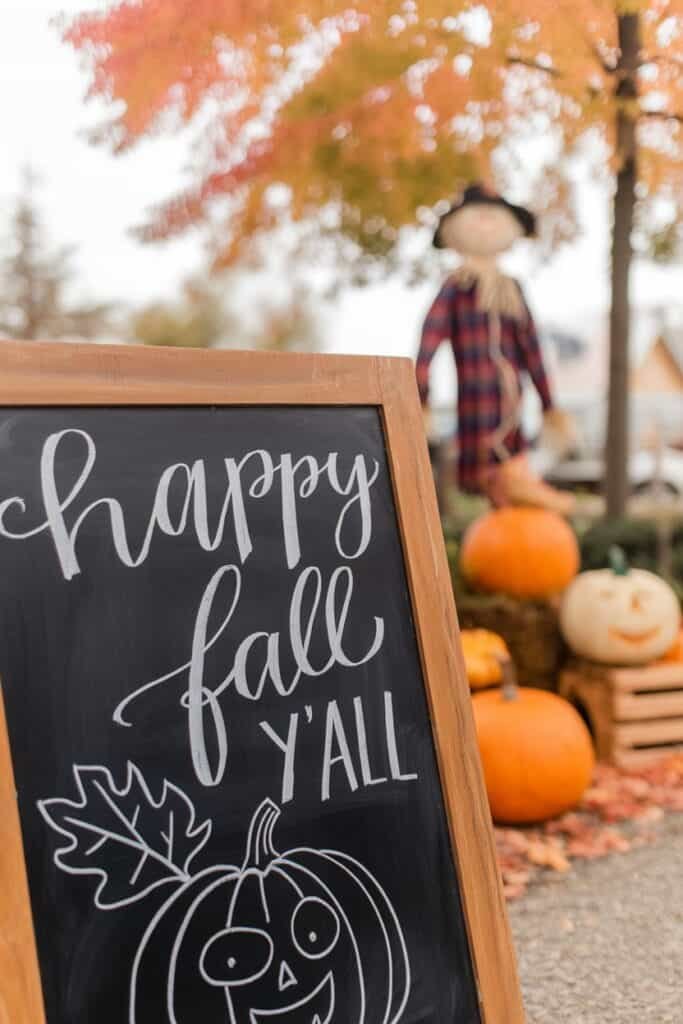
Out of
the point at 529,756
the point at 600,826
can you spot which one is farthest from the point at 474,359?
the point at 600,826

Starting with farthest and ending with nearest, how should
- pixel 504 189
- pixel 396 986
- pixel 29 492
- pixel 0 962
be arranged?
pixel 504 189, pixel 396 986, pixel 29 492, pixel 0 962

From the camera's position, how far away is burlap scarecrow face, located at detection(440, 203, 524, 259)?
13.6ft

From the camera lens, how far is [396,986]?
1.57 m

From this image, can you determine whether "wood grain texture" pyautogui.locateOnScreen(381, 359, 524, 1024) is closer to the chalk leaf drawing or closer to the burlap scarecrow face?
the chalk leaf drawing

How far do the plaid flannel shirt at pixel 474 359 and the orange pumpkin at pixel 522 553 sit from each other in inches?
10.9

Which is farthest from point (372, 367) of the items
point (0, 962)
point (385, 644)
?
point (0, 962)

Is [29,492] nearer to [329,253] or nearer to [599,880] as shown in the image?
[599,880]

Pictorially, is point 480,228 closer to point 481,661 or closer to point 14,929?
point 481,661

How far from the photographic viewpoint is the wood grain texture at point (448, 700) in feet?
5.31

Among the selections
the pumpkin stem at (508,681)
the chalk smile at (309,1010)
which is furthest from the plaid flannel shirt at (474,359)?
the chalk smile at (309,1010)

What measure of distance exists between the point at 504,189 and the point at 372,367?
419 cm

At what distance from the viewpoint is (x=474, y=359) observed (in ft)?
13.8

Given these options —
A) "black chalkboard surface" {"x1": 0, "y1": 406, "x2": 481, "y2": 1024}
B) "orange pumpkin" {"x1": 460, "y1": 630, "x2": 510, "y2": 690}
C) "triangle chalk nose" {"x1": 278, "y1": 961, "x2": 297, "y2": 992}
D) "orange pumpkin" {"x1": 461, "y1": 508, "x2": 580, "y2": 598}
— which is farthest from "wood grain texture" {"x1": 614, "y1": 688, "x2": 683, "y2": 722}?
"triangle chalk nose" {"x1": 278, "y1": 961, "x2": 297, "y2": 992}

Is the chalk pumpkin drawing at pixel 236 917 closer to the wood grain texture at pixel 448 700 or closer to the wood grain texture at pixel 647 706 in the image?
the wood grain texture at pixel 448 700
